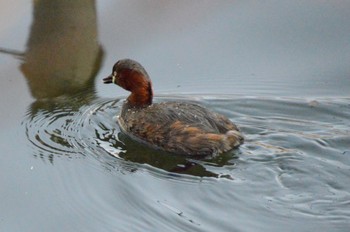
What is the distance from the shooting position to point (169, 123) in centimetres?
629

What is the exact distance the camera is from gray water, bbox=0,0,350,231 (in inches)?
211

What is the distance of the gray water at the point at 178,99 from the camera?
536 cm

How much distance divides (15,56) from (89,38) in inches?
27.5

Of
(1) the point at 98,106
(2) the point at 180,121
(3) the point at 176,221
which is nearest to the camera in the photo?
(3) the point at 176,221

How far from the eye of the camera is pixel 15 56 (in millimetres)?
7512

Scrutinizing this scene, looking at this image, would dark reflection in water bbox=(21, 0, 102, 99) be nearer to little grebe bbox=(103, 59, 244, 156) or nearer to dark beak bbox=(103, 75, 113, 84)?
dark beak bbox=(103, 75, 113, 84)

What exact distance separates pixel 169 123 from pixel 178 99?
66 centimetres

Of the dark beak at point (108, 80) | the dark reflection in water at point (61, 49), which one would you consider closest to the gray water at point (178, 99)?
the dark reflection in water at point (61, 49)

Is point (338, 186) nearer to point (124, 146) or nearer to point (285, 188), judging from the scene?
point (285, 188)

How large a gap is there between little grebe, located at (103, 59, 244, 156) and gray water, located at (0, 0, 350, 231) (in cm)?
9

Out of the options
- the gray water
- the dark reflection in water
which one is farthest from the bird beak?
the dark reflection in water

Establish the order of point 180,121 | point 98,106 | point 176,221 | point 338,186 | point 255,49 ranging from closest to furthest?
point 176,221, point 338,186, point 180,121, point 98,106, point 255,49

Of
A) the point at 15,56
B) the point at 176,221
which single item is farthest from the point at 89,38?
the point at 176,221

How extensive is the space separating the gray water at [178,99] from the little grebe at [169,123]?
93 millimetres
